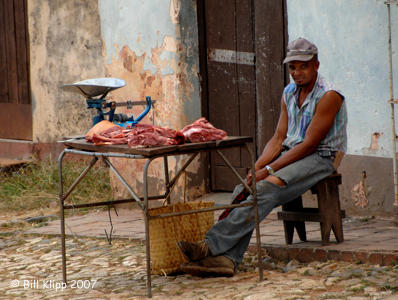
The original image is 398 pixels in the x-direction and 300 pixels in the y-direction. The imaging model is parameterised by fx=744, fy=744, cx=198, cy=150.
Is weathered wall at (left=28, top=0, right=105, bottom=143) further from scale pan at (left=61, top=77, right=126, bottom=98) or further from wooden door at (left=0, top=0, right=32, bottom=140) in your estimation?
scale pan at (left=61, top=77, right=126, bottom=98)

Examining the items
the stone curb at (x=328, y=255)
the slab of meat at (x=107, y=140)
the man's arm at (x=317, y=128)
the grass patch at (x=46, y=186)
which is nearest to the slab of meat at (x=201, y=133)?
the slab of meat at (x=107, y=140)

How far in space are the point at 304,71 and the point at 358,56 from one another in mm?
1232

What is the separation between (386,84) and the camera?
20.1 ft

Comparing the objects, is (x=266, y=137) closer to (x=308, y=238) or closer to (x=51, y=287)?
(x=308, y=238)

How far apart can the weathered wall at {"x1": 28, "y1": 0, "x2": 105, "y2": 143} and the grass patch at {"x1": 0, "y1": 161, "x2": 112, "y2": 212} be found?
628 mm

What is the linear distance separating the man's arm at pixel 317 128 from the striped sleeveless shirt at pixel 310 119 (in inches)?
2.4

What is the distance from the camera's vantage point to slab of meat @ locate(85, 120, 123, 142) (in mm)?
4926

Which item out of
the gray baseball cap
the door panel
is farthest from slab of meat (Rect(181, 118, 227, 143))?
the door panel

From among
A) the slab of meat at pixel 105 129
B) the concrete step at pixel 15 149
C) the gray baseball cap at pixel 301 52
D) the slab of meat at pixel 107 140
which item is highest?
the gray baseball cap at pixel 301 52

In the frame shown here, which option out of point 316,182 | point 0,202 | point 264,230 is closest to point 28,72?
point 0,202

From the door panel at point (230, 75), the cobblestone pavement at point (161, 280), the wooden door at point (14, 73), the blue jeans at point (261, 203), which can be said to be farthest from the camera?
the wooden door at point (14, 73)

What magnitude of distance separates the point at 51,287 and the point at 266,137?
2814 mm

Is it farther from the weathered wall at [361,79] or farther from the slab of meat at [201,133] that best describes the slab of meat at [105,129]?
the weathered wall at [361,79]

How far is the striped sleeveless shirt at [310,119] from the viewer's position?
5191 millimetres
